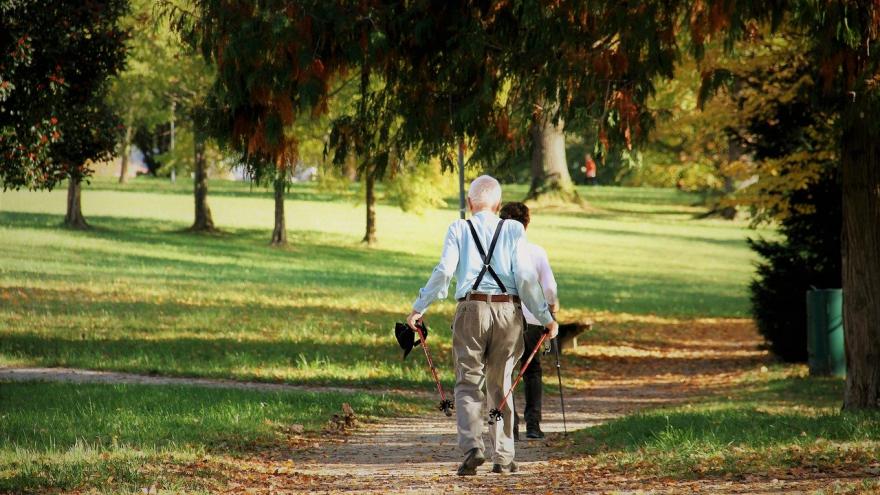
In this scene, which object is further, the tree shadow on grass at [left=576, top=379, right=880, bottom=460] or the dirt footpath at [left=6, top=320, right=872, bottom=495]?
the tree shadow on grass at [left=576, top=379, right=880, bottom=460]

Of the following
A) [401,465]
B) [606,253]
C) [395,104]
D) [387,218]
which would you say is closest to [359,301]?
[395,104]

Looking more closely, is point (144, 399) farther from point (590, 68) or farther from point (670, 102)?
point (670, 102)


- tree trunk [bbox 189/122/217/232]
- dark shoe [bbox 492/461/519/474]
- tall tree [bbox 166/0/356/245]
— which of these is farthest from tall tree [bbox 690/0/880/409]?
tree trunk [bbox 189/122/217/232]

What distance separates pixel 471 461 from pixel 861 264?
5.57 metres

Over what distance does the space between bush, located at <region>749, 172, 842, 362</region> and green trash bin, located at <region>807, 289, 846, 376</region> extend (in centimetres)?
196

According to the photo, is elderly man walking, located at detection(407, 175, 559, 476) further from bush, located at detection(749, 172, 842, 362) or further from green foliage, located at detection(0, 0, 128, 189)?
bush, located at detection(749, 172, 842, 362)

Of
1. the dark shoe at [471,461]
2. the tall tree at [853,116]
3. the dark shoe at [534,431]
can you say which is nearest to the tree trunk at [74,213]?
the tall tree at [853,116]

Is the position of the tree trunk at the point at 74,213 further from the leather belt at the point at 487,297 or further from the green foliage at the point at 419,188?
the leather belt at the point at 487,297

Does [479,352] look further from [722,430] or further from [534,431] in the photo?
[534,431]

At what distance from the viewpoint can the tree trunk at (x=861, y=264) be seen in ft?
42.0

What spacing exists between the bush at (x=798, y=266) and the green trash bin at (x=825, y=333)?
196 centimetres

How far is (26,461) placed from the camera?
29.6 ft

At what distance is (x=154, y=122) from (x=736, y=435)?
37.0 m

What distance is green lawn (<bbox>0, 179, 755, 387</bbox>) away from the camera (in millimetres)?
18688
